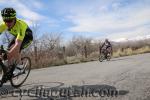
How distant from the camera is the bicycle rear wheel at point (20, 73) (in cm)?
681

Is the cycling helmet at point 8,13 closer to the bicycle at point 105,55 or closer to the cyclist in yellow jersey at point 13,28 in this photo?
the cyclist in yellow jersey at point 13,28

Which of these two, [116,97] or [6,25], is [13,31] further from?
[116,97]

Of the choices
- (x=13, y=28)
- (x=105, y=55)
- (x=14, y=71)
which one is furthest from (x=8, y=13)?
(x=105, y=55)

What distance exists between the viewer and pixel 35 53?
781 inches

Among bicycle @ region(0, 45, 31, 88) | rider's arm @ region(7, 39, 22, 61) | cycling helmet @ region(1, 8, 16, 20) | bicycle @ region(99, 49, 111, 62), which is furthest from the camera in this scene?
bicycle @ region(99, 49, 111, 62)

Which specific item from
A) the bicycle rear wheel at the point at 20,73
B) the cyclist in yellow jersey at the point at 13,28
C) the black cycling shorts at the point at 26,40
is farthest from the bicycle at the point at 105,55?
the cyclist in yellow jersey at the point at 13,28

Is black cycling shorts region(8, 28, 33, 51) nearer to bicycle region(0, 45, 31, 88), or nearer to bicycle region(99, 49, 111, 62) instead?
bicycle region(0, 45, 31, 88)

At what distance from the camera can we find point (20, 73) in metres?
7.14

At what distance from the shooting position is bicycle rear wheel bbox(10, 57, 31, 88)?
22.3 feet

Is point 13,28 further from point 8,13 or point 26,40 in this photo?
point 26,40

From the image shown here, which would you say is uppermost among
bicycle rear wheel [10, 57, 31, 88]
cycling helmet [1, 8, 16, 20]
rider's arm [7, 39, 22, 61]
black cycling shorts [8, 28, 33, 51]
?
cycling helmet [1, 8, 16, 20]

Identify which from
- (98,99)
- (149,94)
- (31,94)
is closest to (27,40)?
(31,94)

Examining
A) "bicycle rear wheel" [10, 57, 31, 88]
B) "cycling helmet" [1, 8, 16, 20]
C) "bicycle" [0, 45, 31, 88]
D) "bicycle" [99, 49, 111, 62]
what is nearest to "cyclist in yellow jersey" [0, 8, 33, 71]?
"cycling helmet" [1, 8, 16, 20]

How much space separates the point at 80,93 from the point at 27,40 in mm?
2194
